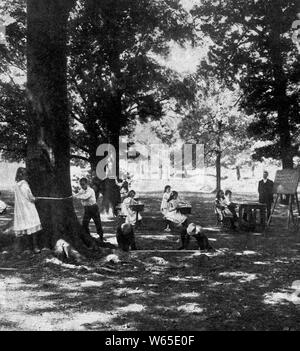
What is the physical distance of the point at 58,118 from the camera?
34.2 ft

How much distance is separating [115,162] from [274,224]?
718cm

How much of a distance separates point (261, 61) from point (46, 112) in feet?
50.5

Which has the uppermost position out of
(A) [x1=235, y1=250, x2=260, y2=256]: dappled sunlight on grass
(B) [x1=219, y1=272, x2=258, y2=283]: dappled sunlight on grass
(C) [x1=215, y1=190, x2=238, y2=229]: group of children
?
(C) [x1=215, y1=190, x2=238, y2=229]: group of children

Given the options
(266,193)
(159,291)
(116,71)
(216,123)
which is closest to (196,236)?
(159,291)

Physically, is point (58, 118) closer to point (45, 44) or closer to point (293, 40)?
point (45, 44)

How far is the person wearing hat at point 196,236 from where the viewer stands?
36.7 feet

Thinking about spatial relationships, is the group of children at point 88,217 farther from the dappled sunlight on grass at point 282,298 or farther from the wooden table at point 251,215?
the dappled sunlight on grass at point 282,298

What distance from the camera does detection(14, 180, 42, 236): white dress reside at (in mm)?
9758

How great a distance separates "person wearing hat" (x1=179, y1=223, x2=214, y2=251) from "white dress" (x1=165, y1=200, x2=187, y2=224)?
750 mm

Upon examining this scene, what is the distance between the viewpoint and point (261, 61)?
2289 centimetres

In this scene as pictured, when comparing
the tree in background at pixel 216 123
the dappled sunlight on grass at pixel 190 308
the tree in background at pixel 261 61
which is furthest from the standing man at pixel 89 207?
the tree in background at pixel 216 123

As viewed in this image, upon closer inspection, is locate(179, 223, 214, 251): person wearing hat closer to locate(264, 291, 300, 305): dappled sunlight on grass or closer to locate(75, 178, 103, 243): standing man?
locate(75, 178, 103, 243): standing man

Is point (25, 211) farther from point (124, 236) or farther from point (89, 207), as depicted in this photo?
point (89, 207)

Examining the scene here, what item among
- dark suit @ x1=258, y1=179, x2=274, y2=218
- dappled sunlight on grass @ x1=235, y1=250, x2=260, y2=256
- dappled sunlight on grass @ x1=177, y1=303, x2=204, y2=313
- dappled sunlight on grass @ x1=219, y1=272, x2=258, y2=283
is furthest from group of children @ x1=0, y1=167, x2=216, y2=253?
dark suit @ x1=258, y1=179, x2=274, y2=218
